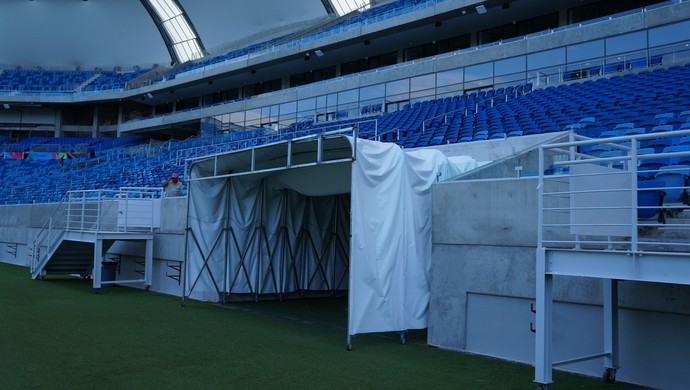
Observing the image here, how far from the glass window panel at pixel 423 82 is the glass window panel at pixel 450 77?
0.94ft

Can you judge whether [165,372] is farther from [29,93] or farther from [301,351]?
[29,93]

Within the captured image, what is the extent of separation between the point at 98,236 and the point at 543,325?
43.7ft

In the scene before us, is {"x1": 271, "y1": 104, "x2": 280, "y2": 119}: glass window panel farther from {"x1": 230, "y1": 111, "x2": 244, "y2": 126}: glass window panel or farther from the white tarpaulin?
the white tarpaulin

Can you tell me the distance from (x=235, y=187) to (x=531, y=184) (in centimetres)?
823

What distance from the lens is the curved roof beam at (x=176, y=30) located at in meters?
51.7

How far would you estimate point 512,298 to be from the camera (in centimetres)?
844

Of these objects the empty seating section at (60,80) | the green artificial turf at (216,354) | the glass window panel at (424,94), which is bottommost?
the green artificial turf at (216,354)

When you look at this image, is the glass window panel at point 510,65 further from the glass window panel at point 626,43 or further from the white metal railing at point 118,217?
the white metal railing at point 118,217

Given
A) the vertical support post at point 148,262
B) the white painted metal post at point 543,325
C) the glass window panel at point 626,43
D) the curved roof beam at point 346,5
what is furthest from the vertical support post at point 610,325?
the curved roof beam at point 346,5

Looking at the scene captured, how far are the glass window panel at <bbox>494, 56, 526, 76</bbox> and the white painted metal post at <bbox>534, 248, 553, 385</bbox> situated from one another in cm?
2282

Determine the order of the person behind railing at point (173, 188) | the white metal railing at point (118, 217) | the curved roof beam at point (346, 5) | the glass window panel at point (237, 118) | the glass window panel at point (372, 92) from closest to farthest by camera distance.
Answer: the white metal railing at point (118, 217), the person behind railing at point (173, 188), the glass window panel at point (372, 92), the glass window panel at point (237, 118), the curved roof beam at point (346, 5)

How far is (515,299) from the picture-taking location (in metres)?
8.41

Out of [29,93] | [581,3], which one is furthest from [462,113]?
[29,93]

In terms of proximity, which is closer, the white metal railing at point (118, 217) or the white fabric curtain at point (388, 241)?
the white fabric curtain at point (388, 241)
